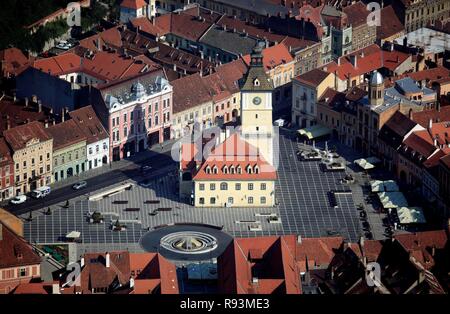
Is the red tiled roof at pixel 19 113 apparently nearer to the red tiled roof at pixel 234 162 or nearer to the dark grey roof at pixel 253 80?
the red tiled roof at pixel 234 162

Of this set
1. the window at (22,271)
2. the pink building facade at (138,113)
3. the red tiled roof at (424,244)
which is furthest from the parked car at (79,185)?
the red tiled roof at (424,244)

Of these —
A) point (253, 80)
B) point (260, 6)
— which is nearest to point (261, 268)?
point (253, 80)

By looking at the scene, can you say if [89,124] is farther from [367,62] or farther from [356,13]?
[356,13]

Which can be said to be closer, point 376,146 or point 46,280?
point 46,280

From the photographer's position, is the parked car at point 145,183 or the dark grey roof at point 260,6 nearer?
the parked car at point 145,183

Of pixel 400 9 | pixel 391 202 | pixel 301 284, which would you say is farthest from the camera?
pixel 400 9
